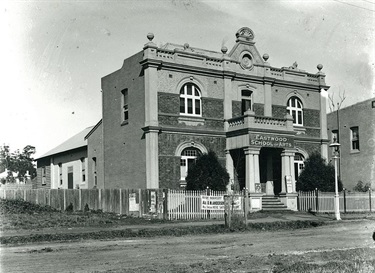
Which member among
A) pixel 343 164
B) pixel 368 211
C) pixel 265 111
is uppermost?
pixel 265 111

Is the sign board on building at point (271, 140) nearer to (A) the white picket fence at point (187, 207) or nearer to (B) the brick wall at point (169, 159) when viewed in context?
(B) the brick wall at point (169, 159)

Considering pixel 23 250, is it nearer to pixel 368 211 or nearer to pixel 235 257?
pixel 235 257

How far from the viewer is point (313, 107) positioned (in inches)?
1416

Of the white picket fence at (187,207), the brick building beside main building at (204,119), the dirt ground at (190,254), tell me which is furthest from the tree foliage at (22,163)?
the dirt ground at (190,254)

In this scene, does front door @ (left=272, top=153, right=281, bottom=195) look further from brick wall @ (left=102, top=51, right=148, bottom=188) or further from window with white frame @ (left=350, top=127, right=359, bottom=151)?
window with white frame @ (left=350, top=127, right=359, bottom=151)

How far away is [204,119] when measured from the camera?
30.5 metres

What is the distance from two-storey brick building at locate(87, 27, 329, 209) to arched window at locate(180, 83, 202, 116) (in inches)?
2.4

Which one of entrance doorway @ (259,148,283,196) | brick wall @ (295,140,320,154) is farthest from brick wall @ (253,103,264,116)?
brick wall @ (295,140,320,154)

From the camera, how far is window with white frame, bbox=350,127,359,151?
1665 inches

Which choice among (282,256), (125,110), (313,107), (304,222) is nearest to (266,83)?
(313,107)

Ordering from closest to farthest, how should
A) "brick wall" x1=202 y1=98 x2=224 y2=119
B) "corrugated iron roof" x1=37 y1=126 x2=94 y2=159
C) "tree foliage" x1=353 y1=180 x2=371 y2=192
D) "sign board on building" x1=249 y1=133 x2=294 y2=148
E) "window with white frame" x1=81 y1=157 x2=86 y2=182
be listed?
"sign board on building" x1=249 y1=133 x2=294 y2=148 → "brick wall" x1=202 y1=98 x2=224 y2=119 → "tree foliage" x1=353 y1=180 x2=371 y2=192 → "window with white frame" x1=81 y1=157 x2=86 y2=182 → "corrugated iron roof" x1=37 y1=126 x2=94 y2=159

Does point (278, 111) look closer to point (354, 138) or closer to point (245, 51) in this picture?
point (245, 51)

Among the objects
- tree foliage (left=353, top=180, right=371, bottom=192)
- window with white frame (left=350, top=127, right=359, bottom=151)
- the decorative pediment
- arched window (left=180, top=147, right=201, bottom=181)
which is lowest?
tree foliage (left=353, top=180, right=371, bottom=192)

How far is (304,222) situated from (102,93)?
1749 centimetres
